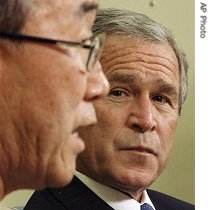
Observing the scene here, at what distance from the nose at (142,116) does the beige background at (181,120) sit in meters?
0.31

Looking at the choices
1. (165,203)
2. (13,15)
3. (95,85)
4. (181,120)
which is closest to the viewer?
(13,15)

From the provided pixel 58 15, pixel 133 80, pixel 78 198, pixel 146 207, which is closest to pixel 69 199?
pixel 78 198

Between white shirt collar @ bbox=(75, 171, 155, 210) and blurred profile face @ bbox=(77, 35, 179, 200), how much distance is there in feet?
0.04

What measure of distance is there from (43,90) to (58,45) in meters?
0.07

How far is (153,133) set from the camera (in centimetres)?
117

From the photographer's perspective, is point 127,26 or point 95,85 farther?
point 127,26

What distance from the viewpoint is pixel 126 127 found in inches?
45.4

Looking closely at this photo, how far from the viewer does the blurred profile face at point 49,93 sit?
724 mm

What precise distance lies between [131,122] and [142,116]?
3cm

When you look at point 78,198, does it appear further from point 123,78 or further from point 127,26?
point 127,26

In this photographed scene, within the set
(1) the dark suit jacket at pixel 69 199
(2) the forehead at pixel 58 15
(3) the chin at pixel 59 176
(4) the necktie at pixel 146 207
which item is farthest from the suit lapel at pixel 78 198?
(2) the forehead at pixel 58 15

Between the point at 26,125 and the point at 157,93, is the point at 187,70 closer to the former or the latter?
the point at 157,93

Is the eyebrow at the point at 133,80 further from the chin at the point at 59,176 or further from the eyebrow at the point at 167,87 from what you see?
the chin at the point at 59,176

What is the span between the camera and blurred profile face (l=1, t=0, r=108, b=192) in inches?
28.5
